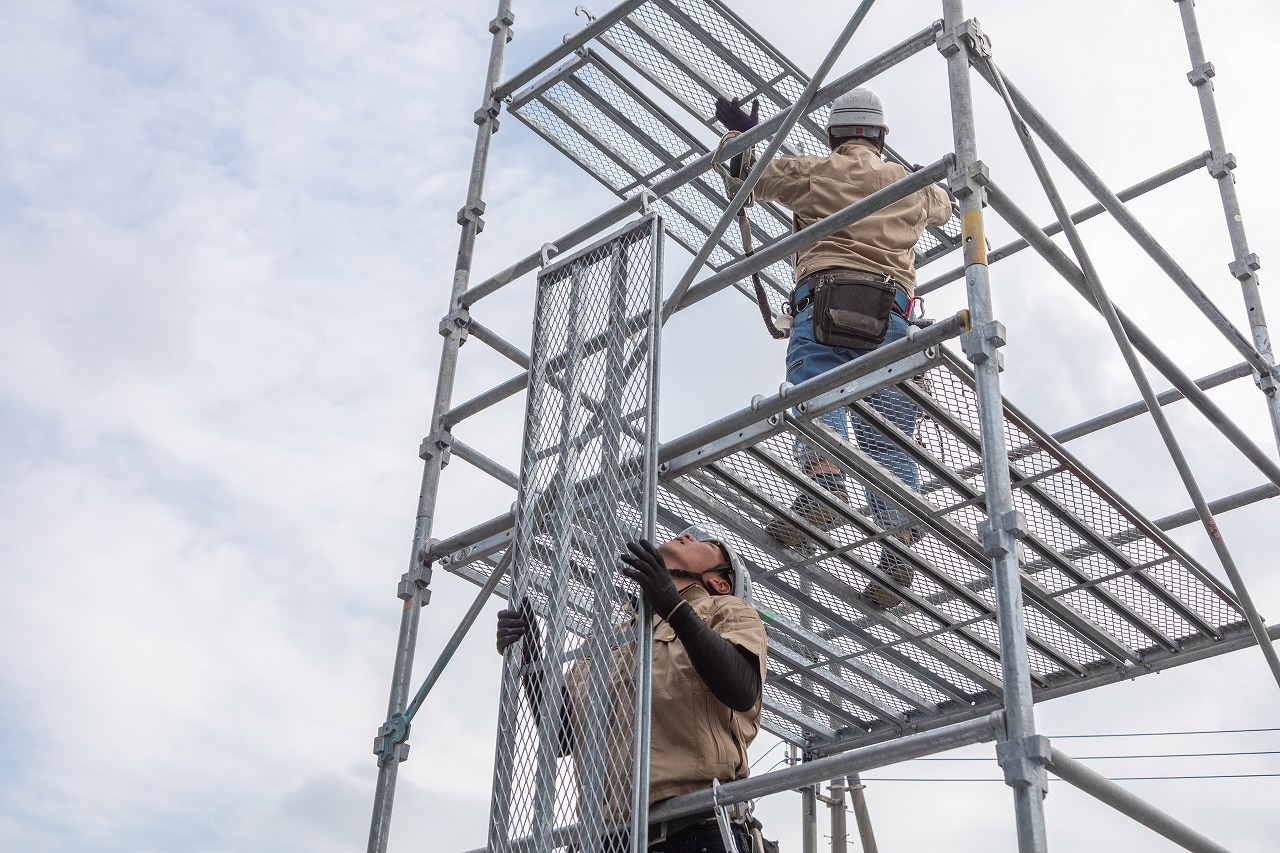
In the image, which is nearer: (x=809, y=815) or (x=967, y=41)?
(x=967, y=41)

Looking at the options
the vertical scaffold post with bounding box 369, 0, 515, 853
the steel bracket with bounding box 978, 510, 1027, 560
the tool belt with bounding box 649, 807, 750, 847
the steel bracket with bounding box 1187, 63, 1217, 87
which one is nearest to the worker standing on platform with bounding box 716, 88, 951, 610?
the steel bracket with bounding box 978, 510, 1027, 560

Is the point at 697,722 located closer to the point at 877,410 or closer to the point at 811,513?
the point at 811,513

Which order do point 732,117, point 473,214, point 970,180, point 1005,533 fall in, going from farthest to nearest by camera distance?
point 473,214 → point 732,117 → point 970,180 → point 1005,533

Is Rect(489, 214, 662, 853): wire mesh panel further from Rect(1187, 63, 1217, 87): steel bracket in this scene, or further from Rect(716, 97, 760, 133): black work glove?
Rect(1187, 63, 1217, 87): steel bracket

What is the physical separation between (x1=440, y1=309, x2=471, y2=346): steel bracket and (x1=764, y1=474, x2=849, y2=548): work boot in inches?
98.4

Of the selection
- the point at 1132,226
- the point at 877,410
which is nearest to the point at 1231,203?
the point at 1132,226

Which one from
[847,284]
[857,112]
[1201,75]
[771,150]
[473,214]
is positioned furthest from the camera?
[1201,75]

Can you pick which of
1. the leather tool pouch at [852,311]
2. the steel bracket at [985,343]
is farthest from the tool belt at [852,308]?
the steel bracket at [985,343]

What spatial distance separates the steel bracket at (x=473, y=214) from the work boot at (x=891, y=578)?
338cm

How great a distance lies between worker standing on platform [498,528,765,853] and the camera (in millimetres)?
5258

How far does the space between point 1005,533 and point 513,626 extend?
2160 millimetres

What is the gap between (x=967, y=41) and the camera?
20.0 feet

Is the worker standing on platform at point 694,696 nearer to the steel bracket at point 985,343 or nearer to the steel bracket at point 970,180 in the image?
the steel bracket at point 985,343

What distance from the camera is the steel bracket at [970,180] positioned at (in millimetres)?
5703
